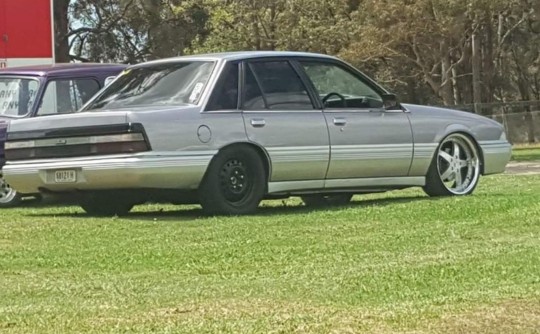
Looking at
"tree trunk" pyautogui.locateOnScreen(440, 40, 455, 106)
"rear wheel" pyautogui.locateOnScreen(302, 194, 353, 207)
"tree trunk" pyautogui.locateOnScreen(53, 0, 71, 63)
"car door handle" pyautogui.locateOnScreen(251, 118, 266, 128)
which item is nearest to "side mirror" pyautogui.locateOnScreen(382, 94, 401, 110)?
"rear wheel" pyautogui.locateOnScreen(302, 194, 353, 207)

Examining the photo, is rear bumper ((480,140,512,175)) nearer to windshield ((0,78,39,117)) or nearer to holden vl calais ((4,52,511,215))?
holden vl calais ((4,52,511,215))

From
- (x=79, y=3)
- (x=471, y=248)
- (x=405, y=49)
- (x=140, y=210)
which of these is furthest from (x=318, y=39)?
(x=471, y=248)

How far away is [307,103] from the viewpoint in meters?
10.6

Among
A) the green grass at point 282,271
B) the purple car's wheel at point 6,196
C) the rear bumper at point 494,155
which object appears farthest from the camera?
the purple car's wheel at point 6,196

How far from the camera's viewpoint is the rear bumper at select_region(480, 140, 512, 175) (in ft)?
38.4

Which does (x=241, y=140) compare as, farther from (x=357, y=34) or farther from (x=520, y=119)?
(x=520, y=119)

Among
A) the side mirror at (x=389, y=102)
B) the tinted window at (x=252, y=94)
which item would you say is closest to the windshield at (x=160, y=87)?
the tinted window at (x=252, y=94)

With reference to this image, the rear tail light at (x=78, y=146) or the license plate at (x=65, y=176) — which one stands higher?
the rear tail light at (x=78, y=146)

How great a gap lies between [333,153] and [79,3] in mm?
34153

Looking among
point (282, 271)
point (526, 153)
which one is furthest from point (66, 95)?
point (526, 153)

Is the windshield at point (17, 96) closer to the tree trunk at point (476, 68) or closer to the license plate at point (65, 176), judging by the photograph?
the license plate at point (65, 176)

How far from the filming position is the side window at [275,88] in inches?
405

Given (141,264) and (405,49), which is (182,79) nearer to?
(141,264)

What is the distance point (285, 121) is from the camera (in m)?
10.3
